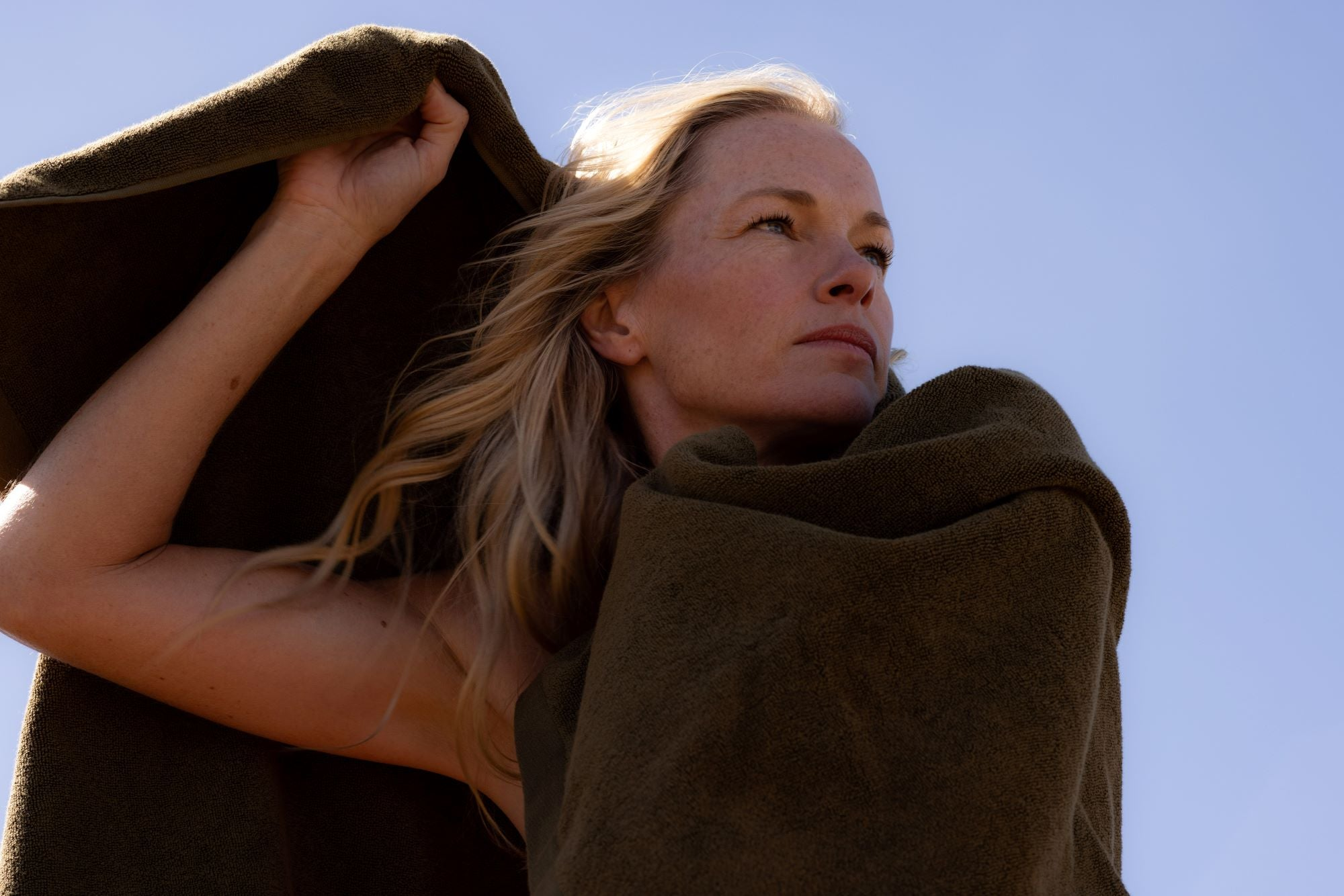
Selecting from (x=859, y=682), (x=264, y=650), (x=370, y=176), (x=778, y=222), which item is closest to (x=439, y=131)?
(x=370, y=176)

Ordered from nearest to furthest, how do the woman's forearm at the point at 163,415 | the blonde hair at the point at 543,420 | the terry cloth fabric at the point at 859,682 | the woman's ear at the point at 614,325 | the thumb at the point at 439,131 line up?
the terry cloth fabric at the point at 859,682 → the woman's forearm at the point at 163,415 → the blonde hair at the point at 543,420 → the thumb at the point at 439,131 → the woman's ear at the point at 614,325

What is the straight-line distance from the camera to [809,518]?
162 centimetres

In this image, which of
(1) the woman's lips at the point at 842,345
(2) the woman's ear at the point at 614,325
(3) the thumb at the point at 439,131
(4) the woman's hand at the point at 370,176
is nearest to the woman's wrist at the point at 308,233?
(4) the woman's hand at the point at 370,176

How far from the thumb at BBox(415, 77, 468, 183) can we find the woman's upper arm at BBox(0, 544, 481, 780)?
66cm

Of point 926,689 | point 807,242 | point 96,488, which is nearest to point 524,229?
point 807,242

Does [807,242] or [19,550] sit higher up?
[807,242]

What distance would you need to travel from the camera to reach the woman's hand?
212 centimetres

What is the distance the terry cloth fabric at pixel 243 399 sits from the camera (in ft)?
6.41

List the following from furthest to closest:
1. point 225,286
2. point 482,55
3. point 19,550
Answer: point 482,55
point 225,286
point 19,550

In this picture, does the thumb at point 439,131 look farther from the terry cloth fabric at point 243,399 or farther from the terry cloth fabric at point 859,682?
the terry cloth fabric at point 859,682

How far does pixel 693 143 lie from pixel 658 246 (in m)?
0.23

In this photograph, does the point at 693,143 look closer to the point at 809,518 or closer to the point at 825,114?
the point at 825,114

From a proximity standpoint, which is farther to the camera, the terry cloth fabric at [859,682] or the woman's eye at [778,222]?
the woman's eye at [778,222]

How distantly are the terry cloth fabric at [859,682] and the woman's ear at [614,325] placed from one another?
64 centimetres
